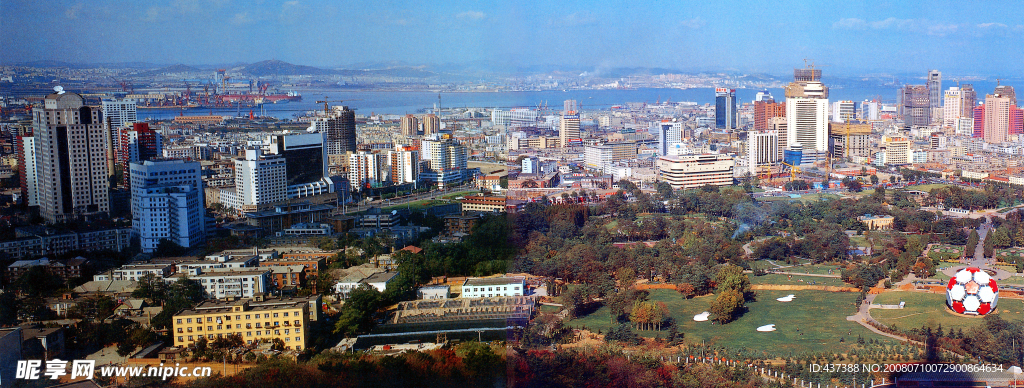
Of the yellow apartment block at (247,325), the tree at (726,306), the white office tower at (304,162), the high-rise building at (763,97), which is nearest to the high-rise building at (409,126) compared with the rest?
the white office tower at (304,162)

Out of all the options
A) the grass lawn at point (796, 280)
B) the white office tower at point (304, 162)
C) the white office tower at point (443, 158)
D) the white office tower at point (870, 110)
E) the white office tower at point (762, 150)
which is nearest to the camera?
the grass lawn at point (796, 280)

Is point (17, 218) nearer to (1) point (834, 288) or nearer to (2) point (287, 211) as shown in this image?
(2) point (287, 211)

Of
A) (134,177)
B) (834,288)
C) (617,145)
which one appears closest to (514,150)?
(617,145)

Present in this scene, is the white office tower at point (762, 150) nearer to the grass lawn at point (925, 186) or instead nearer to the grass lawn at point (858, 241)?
the grass lawn at point (925, 186)

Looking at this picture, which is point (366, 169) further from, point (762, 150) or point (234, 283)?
point (762, 150)

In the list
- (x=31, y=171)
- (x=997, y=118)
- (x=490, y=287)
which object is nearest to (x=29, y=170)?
(x=31, y=171)
